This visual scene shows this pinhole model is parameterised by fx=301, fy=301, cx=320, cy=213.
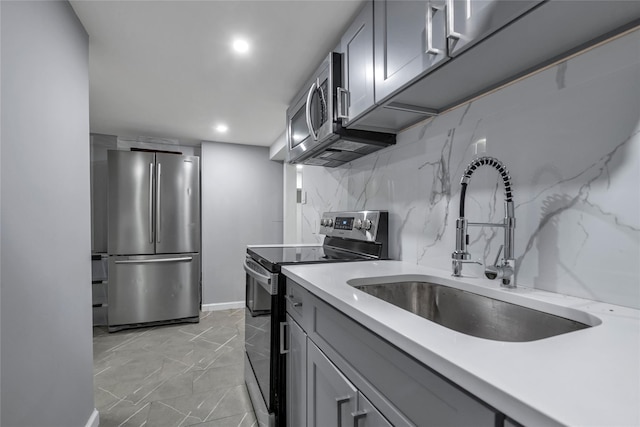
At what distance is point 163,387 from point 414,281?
6.78ft

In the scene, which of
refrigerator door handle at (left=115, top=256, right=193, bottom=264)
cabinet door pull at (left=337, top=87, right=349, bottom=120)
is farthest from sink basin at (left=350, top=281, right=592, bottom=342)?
refrigerator door handle at (left=115, top=256, right=193, bottom=264)

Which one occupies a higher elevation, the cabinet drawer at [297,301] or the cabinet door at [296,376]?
the cabinet drawer at [297,301]

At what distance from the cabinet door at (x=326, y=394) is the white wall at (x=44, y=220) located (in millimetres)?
1034

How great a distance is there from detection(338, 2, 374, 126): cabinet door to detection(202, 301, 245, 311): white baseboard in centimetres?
343

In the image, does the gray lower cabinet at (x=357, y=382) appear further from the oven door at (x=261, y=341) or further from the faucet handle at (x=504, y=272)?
the faucet handle at (x=504, y=272)

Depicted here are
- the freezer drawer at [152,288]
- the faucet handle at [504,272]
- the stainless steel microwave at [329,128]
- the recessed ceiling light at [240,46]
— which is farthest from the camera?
the freezer drawer at [152,288]

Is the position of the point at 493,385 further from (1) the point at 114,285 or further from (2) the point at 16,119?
(1) the point at 114,285

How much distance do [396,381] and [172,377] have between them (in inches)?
92.1

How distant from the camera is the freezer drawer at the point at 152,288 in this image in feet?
11.0

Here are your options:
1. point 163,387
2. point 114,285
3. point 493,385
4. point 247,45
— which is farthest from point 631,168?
point 114,285

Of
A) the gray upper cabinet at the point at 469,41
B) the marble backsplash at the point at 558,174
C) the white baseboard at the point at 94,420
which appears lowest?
the white baseboard at the point at 94,420

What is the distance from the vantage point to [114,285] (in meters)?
3.35

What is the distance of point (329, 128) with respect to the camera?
1657mm

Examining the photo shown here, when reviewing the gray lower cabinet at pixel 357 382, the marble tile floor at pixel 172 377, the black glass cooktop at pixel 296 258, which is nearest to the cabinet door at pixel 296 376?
the gray lower cabinet at pixel 357 382
